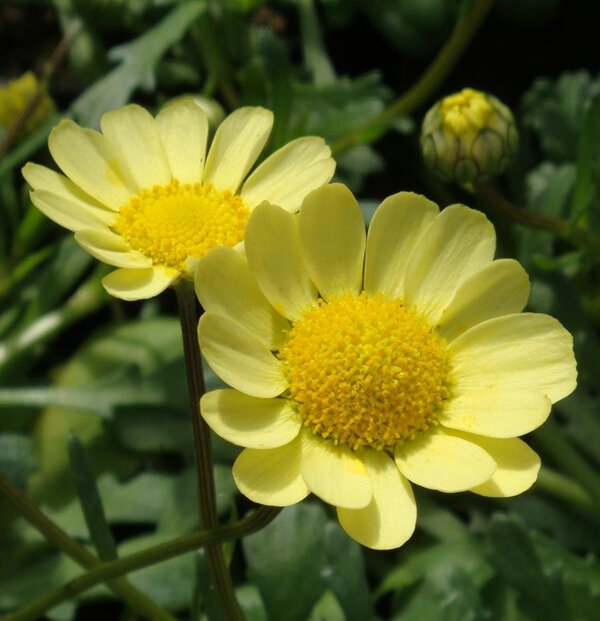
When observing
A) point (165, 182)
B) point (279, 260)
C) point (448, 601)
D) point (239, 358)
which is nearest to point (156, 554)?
point (239, 358)

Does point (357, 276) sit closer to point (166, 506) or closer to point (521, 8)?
point (166, 506)

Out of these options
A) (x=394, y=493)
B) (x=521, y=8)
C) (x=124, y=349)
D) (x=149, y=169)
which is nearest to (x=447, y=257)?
(x=394, y=493)

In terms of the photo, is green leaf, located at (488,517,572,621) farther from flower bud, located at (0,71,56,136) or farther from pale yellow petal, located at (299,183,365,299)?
flower bud, located at (0,71,56,136)

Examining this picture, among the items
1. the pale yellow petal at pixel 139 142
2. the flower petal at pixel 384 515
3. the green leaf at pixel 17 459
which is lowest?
the green leaf at pixel 17 459

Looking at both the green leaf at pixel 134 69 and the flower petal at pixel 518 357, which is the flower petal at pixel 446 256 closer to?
the flower petal at pixel 518 357

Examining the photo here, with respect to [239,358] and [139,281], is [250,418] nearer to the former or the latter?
[239,358]

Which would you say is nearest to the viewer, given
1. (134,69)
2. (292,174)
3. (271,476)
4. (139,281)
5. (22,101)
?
(271,476)

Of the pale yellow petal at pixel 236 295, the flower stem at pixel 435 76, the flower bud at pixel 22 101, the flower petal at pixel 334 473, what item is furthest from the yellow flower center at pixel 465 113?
the flower bud at pixel 22 101
